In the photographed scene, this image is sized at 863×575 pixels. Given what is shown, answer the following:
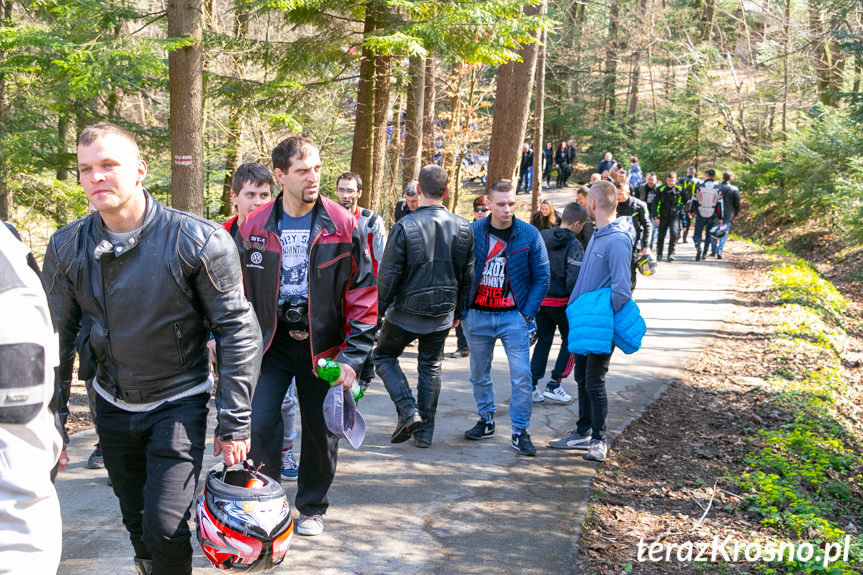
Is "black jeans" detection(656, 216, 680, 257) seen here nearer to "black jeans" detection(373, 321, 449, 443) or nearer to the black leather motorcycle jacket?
"black jeans" detection(373, 321, 449, 443)

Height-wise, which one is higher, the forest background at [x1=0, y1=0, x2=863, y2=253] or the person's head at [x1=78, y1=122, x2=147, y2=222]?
the forest background at [x1=0, y1=0, x2=863, y2=253]

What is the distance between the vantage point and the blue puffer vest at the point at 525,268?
6426mm

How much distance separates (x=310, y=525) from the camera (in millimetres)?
4590

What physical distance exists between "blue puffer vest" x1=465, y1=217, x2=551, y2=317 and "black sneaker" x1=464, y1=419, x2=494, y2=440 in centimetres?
103

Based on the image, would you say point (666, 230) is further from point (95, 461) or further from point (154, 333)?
point (154, 333)

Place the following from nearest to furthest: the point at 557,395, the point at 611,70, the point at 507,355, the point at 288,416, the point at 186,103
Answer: the point at 288,416, the point at 507,355, the point at 557,395, the point at 186,103, the point at 611,70

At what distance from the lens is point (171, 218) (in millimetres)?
3232

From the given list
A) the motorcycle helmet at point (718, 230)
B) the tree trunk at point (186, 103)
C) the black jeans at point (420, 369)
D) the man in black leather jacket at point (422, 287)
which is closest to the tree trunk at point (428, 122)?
the motorcycle helmet at point (718, 230)

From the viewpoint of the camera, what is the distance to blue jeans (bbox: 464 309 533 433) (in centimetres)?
634

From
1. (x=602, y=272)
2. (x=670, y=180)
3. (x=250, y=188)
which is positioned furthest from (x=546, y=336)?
(x=670, y=180)

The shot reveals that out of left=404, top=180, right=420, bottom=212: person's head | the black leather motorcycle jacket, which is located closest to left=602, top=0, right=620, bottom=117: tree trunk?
left=404, top=180, right=420, bottom=212: person's head

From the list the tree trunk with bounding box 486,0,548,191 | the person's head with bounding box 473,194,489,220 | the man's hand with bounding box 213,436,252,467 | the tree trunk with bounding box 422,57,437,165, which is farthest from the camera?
the tree trunk with bounding box 422,57,437,165

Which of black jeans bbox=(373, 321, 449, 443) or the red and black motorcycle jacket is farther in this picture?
black jeans bbox=(373, 321, 449, 443)

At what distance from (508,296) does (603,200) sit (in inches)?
43.7
